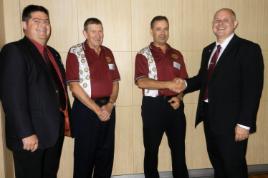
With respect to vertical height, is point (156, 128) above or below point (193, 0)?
below

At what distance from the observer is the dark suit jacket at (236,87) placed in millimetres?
2100

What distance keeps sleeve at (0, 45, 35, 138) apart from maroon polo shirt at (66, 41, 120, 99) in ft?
2.60

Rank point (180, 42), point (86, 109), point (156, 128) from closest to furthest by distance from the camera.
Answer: point (86, 109) < point (156, 128) < point (180, 42)

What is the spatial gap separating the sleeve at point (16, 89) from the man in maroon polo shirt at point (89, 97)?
78cm

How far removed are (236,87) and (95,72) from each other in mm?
1341

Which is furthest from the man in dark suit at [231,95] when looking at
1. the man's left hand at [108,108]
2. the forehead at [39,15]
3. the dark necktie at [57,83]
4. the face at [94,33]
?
the forehead at [39,15]

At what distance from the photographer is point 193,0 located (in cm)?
335

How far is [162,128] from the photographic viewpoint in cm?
284

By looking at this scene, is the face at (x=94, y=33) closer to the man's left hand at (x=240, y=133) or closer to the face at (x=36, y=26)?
the face at (x=36, y=26)

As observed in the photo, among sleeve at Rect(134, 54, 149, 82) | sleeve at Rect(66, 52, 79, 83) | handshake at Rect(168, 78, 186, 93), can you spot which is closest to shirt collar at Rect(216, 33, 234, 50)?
handshake at Rect(168, 78, 186, 93)

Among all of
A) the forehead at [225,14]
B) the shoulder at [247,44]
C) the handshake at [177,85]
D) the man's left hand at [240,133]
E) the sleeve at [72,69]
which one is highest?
the forehead at [225,14]

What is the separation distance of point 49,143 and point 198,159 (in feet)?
7.32

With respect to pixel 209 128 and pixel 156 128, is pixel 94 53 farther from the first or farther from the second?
pixel 209 128

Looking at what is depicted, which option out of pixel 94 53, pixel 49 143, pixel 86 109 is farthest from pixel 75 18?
pixel 49 143
